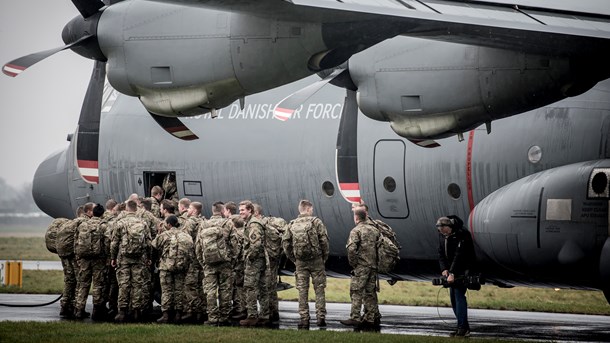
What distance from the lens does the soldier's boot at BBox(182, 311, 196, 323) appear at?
52.5 ft

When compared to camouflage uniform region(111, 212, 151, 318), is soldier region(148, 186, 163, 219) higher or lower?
higher

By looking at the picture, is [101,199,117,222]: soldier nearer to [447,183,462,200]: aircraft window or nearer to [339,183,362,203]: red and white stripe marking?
[339,183,362,203]: red and white stripe marking

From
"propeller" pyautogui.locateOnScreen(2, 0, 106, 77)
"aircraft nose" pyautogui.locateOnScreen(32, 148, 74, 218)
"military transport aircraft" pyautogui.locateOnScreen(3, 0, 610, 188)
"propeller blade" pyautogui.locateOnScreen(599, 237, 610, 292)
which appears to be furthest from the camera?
"aircraft nose" pyautogui.locateOnScreen(32, 148, 74, 218)

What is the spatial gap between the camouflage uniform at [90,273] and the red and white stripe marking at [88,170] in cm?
284

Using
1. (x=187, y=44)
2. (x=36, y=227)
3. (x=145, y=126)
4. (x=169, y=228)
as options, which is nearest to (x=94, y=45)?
(x=187, y=44)

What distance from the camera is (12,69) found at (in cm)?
1375

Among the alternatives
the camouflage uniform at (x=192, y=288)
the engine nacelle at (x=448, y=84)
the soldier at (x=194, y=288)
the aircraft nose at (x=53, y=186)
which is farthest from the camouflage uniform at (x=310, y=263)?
the aircraft nose at (x=53, y=186)

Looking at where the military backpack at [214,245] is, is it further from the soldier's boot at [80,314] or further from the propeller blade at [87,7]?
the propeller blade at [87,7]

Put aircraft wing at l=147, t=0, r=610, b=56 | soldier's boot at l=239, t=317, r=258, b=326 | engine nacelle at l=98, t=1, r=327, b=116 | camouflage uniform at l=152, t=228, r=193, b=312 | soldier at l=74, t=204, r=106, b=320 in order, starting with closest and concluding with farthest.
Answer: aircraft wing at l=147, t=0, r=610, b=56, engine nacelle at l=98, t=1, r=327, b=116, soldier's boot at l=239, t=317, r=258, b=326, camouflage uniform at l=152, t=228, r=193, b=312, soldier at l=74, t=204, r=106, b=320

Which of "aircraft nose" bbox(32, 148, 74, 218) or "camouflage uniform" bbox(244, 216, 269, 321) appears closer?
"camouflage uniform" bbox(244, 216, 269, 321)

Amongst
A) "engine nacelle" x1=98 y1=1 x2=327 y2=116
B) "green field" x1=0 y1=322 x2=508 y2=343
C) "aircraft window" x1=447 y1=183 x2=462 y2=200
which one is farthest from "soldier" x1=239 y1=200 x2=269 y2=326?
"engine nacelle" x1=98 y1=1 x2=327 y2=116

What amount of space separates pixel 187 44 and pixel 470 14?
11.3ft

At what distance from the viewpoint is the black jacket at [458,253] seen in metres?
14.3

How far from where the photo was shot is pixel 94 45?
1370cm
